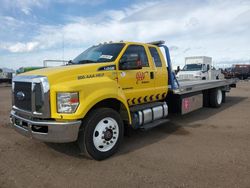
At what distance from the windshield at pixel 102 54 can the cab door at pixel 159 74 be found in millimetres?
1090

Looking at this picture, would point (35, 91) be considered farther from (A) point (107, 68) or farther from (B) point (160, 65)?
(B) point (160, 65)

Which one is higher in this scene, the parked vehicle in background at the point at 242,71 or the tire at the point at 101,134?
the parked vehicle in background at the point at 242,71

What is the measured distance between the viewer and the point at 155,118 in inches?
240

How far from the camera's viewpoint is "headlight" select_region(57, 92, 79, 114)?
13.7 ft

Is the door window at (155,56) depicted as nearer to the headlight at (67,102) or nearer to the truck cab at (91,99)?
the truck cab at (91,99)

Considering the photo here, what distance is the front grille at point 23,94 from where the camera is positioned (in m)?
4.53

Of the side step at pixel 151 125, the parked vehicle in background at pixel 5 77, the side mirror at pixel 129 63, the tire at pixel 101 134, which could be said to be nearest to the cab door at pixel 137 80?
the side mirror at pixel 129 63

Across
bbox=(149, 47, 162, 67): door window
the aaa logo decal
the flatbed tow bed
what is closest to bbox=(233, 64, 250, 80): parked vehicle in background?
the flatbed tow bed

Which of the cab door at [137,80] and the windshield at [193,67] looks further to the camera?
the windshield at [193,67]

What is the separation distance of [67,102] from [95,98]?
1.67 feet

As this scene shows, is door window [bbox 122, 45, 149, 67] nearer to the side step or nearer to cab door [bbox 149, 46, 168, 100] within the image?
cab door [bbox 149, 46, 168, 100]

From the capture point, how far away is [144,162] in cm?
454

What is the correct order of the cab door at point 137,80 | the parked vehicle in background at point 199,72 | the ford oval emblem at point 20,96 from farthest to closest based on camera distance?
the parked vehicle in background at point 199,72 < the cab door at point 137,80 < the ford oval emblem at point 20,96

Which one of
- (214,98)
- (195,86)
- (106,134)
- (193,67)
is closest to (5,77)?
(193,67)
